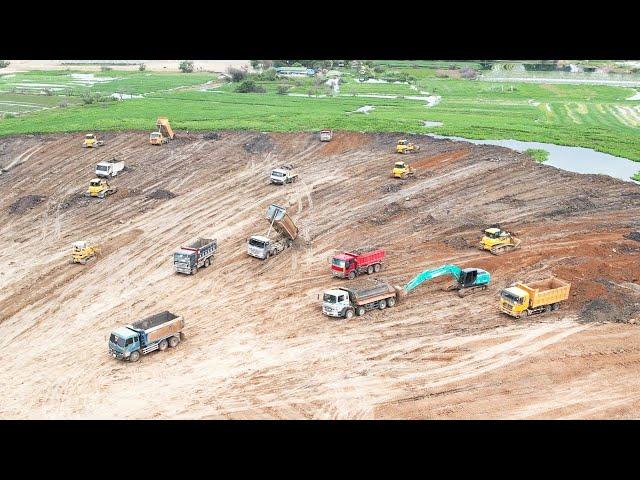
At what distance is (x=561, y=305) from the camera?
4209 centimetres

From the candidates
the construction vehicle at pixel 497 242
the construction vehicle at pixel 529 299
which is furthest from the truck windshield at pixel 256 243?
A: the construction vehicle at pixel 529 299

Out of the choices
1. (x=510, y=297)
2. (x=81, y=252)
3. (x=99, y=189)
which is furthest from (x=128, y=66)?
(x=510, y=297)

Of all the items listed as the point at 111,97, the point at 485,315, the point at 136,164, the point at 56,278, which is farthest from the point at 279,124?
the point at 485,315

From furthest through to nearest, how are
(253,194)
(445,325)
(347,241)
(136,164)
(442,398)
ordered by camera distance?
1. (136,164)
2. (253,194)
3. (347,241)
4. (445,325)
5. (442,398)

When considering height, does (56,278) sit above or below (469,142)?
below

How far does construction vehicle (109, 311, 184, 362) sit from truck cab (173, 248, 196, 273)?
8902mm

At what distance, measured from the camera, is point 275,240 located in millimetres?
53312

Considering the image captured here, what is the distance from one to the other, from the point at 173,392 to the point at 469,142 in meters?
56.3

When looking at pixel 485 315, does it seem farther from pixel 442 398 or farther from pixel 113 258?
pixel 113 258

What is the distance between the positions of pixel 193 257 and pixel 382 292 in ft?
47.4

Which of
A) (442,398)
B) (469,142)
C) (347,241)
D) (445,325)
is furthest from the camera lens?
(469,142)

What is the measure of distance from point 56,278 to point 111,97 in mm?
70911

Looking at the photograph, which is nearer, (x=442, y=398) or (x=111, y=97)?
(x=442, y=398)

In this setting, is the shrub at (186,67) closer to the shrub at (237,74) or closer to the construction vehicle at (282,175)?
the shrub at (237,74)
